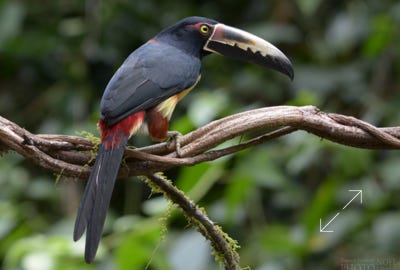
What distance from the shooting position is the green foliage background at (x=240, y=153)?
3404 millimetres

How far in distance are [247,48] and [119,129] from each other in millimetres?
574

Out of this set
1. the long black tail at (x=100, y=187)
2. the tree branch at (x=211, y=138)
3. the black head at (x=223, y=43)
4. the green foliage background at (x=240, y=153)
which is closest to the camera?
the tree branch at (x=211, y=138)

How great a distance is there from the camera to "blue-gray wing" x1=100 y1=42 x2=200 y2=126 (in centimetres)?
256

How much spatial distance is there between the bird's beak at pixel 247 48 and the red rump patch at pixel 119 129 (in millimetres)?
419

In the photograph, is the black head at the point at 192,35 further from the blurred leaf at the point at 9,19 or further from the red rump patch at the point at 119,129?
the blurred leaf at the point at 9,19

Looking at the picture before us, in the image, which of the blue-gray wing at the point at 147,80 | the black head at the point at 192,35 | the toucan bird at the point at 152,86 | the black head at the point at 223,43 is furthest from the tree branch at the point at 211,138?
the black head at the point at 192,35

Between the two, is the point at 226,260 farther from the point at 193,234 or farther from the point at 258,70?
the point at 258,70

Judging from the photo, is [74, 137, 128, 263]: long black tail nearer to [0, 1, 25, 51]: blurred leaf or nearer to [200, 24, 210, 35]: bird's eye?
[200, 24, 210, 35]: bird's eye

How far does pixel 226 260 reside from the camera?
213cm

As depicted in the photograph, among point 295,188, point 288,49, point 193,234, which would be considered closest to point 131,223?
point 193,234

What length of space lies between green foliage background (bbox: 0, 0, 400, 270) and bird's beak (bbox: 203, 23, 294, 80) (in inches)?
17.1

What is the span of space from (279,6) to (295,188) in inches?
56.5

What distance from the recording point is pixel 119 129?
2459 mm

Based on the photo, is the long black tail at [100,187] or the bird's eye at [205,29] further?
the bird's eye at [205,29]
